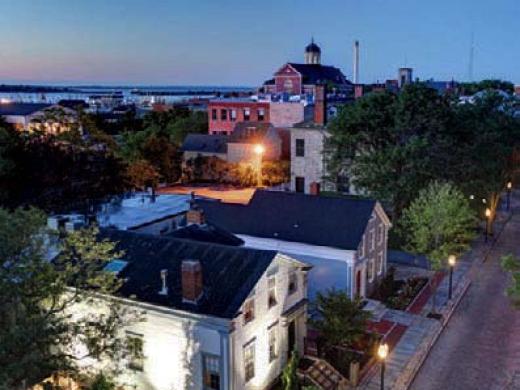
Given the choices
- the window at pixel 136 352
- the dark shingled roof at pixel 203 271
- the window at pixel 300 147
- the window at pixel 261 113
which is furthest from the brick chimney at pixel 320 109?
the window at pixel 136 352

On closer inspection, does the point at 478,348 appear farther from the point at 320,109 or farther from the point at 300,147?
the point at 300,147

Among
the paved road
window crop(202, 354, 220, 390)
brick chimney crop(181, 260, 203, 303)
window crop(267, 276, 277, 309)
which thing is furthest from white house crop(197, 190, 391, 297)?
window crop(202, 354, 220, 390)

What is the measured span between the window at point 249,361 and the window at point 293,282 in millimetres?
3274

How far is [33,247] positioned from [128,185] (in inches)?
1339

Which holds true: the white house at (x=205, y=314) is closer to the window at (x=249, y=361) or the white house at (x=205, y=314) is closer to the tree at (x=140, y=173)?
the window at (x=249, y=361)

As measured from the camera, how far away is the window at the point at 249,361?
19.5m

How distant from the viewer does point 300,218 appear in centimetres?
3003

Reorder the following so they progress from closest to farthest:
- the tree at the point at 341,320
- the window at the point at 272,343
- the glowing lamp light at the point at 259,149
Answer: the window at the point at 272,343
the tree at the point at 341,320
the glowing lamp light at the point at 259,149

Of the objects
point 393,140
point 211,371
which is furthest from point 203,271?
point 393,140

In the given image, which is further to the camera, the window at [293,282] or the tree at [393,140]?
the tree at [393,140]

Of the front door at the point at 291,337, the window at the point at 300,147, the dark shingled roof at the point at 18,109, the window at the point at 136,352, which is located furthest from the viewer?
the dark shingled roof at the point at 18,109

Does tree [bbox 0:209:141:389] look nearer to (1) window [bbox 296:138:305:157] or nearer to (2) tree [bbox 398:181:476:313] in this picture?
(2) tree [bbox 398:181:476:313]

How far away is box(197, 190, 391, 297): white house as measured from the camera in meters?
28.1

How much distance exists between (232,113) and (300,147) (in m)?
27.8
